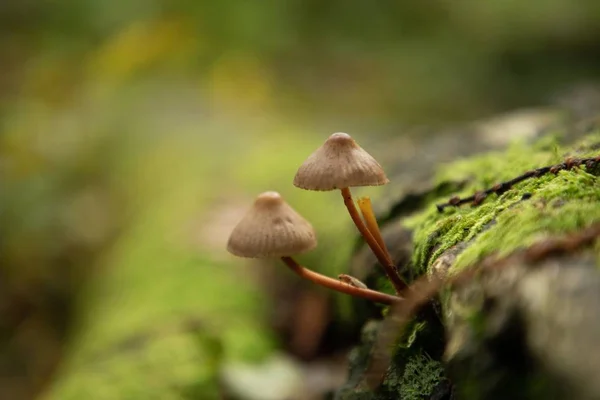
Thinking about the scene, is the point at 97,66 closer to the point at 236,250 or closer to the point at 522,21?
the point at 522,21

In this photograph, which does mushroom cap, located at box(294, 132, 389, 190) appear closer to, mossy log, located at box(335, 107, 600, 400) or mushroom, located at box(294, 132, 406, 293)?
mushroom, located at box(294, 132, 406, 293)

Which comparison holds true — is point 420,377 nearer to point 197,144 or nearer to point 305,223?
point 305,223

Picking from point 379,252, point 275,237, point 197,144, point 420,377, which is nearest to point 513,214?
point 379,252

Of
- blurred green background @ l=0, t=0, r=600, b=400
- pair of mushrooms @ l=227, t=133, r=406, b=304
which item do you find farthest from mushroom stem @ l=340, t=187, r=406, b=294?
blurred green background @ l=0, t=0, r=600, b=400

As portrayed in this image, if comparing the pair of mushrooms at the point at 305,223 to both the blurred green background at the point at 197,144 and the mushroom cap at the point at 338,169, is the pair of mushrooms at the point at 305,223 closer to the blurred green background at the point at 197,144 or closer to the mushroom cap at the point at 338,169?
the mushroom cap at the point at 338,169

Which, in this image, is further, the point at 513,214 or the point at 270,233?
the point at 270,233

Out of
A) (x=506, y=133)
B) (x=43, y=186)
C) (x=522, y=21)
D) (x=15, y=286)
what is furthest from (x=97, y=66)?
(x=506, y=133)

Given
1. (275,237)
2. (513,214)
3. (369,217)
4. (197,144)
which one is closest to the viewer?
(513,214)
